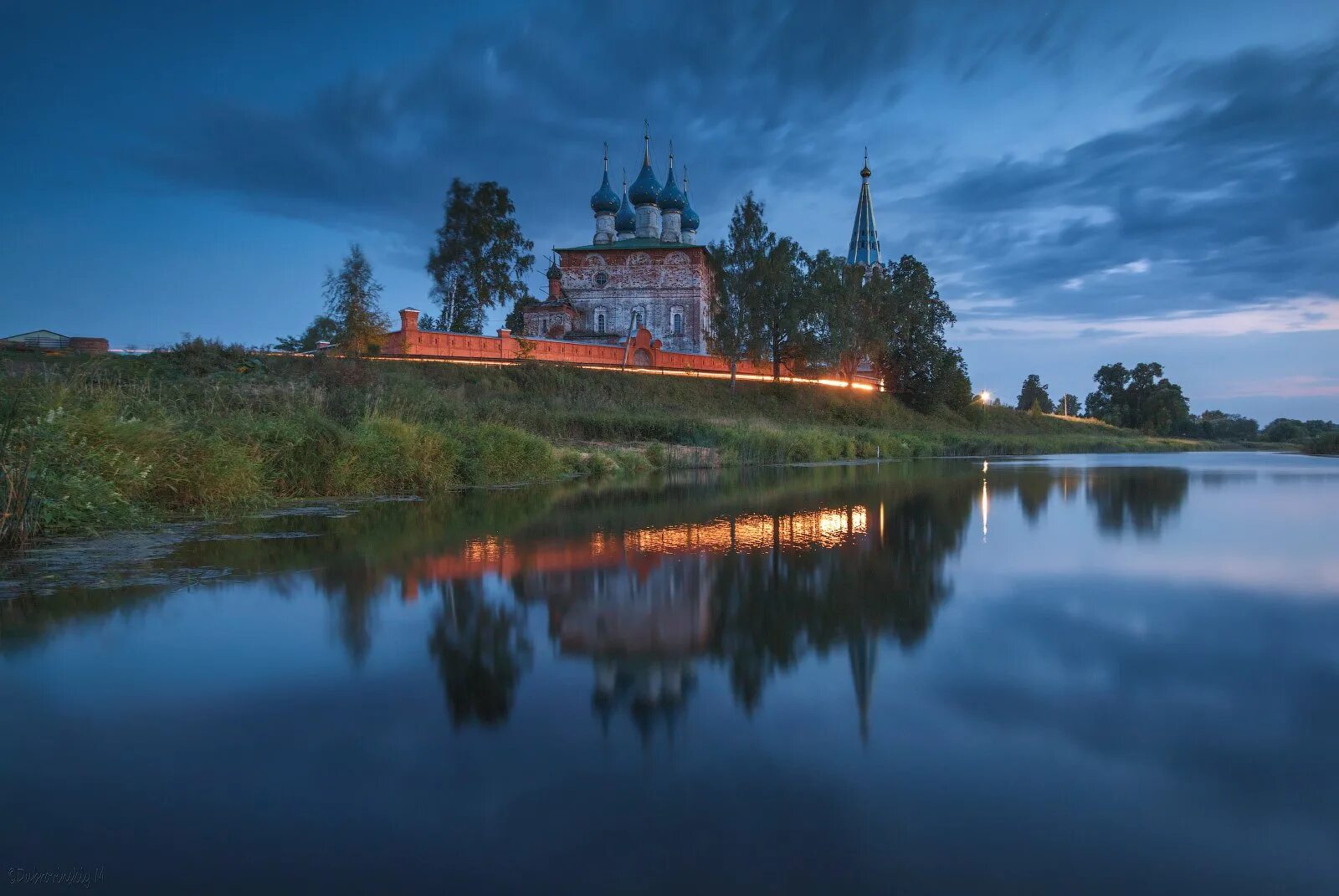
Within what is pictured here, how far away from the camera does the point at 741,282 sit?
42062mm

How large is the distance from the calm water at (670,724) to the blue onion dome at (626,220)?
49.9m

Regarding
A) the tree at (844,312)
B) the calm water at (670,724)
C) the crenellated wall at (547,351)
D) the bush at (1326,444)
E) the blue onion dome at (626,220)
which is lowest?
the calm water at (670,724)

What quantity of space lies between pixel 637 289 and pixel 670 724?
4884 centimetres

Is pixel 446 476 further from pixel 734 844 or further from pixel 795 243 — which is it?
pixel 795 243

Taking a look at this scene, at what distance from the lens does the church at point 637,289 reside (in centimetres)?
4984

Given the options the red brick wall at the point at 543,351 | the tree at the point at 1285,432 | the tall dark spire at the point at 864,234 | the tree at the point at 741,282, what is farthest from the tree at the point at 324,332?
the tree at the point at 1285,432

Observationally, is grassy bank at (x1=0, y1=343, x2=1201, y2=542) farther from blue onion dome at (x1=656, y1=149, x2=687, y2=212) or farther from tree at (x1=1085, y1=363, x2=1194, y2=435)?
tree at (x1=1085, y1=363, x2=1194, y2=435)

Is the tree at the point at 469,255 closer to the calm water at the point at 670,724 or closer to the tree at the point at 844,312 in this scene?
the tree at the point at 844,312

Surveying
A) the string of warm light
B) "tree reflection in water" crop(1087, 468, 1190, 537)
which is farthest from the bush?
the string of warm light

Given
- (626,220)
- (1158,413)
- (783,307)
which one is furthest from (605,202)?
(1158,413)

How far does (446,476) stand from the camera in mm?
13359

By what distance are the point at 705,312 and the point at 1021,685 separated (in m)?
48.8

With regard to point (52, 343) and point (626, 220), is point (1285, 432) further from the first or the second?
point (52, 343)

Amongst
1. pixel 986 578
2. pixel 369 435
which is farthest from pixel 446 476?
pixel 986 578
